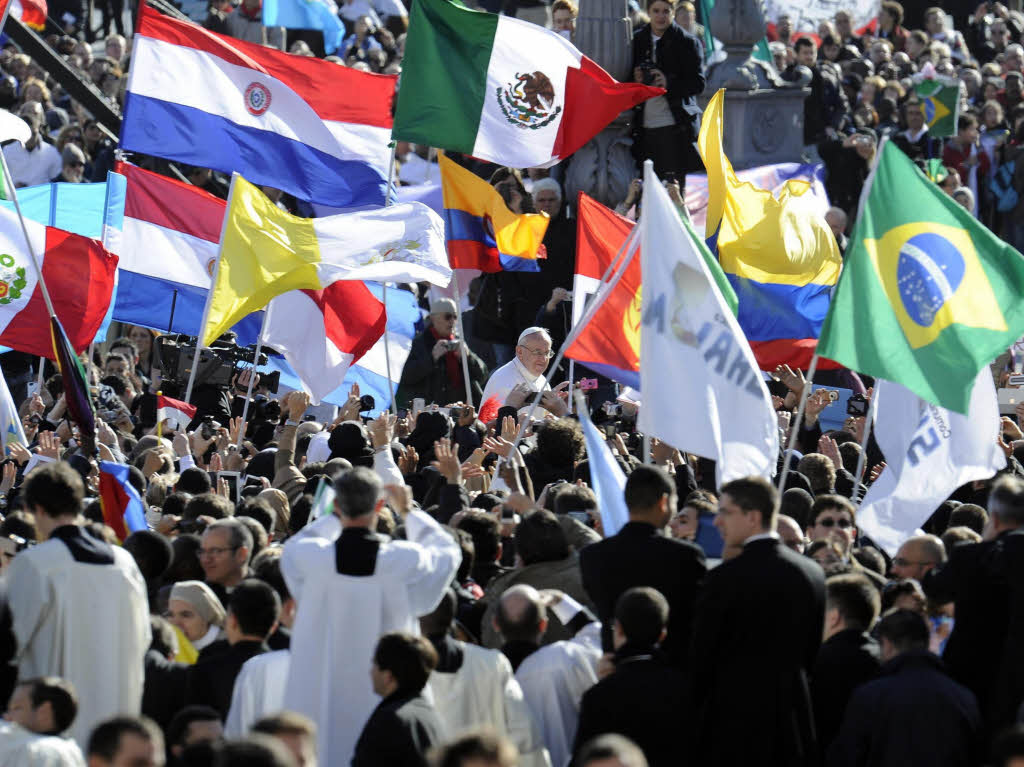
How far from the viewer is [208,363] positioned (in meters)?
13.7

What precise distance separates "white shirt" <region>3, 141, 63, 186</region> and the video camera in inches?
179

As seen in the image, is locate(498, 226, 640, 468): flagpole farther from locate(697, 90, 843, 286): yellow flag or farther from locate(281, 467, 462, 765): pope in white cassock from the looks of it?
locate(281, 467, 462, 765): pope in white cassock

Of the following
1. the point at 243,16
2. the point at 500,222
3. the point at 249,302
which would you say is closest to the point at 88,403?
the point at 249,302

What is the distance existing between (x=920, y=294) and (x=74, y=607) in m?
3.84

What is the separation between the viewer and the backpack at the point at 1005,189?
20297 millimetres

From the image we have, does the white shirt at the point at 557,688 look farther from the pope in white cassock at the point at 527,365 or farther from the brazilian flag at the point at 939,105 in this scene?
the brazilian flag at the point at 939,105

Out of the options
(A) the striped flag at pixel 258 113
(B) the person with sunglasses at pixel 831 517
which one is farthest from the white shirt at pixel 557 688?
(A) the striped flag at pixel 258 113

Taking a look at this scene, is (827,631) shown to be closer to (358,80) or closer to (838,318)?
(838,318)

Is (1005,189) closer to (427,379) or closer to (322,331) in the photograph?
(427,379)

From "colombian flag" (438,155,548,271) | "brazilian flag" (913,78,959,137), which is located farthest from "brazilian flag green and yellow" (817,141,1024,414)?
"brazilian flag" (913,78,959,137)

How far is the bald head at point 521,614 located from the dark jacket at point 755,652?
25.2 inches

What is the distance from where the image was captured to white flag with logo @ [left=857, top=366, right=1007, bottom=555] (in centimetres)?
895

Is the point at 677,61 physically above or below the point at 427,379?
above

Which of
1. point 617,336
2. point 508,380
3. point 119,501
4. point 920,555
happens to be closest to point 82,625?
point 119,501
